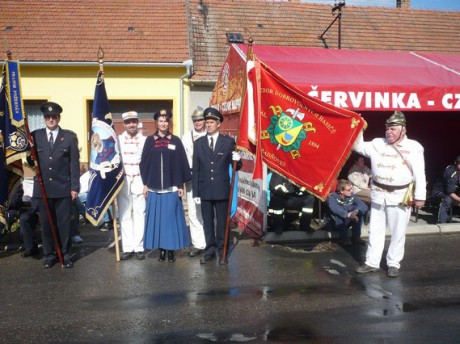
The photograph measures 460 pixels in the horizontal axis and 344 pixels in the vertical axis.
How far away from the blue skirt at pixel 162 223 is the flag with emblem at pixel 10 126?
183cm

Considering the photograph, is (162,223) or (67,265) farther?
(162,223)

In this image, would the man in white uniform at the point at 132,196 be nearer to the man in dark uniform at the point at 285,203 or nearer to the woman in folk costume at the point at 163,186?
the woman in folk costume at the point at 163,186

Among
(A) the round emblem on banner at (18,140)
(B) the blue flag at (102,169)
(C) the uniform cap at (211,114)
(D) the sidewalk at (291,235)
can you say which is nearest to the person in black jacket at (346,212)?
(D) the sidewalk at (291,235)

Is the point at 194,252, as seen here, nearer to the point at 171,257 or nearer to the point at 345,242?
the point at 171,257

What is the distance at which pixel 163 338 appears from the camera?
14.0 ft

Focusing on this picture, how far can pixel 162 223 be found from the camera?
6.66 m

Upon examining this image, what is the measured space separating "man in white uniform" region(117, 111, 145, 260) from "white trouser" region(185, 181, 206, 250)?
2.30 feet

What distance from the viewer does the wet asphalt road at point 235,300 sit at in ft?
14.3

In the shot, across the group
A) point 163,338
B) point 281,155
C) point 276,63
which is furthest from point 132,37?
point 163,338

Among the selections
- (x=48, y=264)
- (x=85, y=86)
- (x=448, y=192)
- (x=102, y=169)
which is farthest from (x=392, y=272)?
(x=85, y=86)

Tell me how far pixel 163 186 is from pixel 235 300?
204 cm

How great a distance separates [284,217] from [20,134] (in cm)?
421

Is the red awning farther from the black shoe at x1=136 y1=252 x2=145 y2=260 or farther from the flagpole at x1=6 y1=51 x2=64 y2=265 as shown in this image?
the flagpole at x1=6 y1=51 x2=64 y2=265

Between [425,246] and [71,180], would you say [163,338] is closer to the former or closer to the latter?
[71,180]
